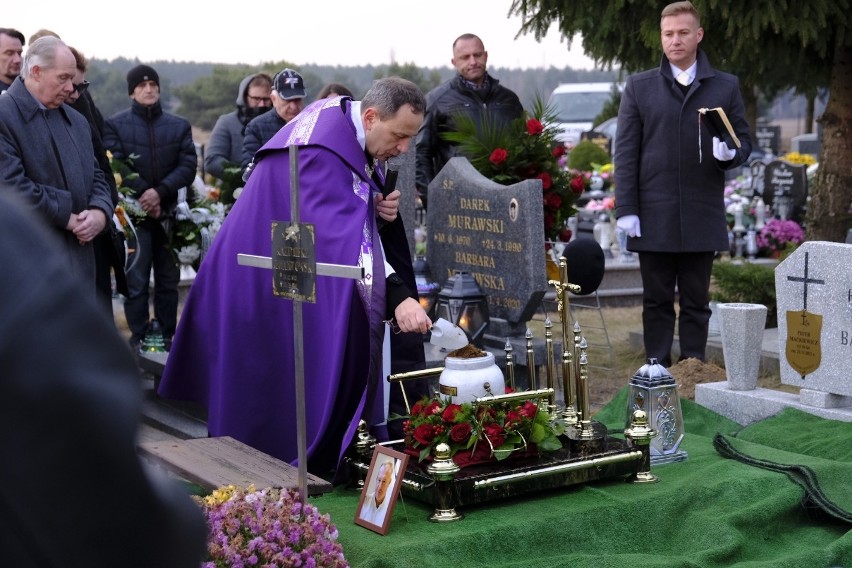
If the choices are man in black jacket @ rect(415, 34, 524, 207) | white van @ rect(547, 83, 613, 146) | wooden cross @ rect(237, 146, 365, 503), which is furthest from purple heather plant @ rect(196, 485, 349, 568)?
white van @ rect(547, 83, 613, 146)

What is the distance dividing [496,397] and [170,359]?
1617mm

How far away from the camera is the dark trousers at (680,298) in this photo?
7004 mm

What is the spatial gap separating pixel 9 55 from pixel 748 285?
5.20m

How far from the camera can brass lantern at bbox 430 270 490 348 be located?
710 centimetres

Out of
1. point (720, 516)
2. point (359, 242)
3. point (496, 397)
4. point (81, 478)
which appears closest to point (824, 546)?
point (720, 516)

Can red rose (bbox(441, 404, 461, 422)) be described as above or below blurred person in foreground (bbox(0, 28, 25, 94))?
below

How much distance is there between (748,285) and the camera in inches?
344

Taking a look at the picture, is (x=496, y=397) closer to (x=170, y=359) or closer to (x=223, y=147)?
(x=170, y=359)

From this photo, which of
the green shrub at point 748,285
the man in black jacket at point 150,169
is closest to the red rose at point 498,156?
the man in black jacket at point 150,169

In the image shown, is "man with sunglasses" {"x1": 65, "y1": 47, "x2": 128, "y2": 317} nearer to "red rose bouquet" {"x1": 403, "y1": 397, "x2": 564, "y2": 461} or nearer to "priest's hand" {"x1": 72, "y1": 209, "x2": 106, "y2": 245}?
"priest's hand" {"x1": 72, "y1": 209, "x2": 106, "y2": 245}

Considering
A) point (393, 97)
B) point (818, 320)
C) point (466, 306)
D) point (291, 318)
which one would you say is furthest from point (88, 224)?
point (818, 320)

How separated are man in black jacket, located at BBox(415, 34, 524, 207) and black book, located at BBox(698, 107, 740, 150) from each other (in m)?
1.72

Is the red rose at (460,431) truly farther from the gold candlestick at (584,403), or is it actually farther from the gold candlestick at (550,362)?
the gold candlestick at (584,403)

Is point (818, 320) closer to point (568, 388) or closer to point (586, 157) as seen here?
point (568, 388)
